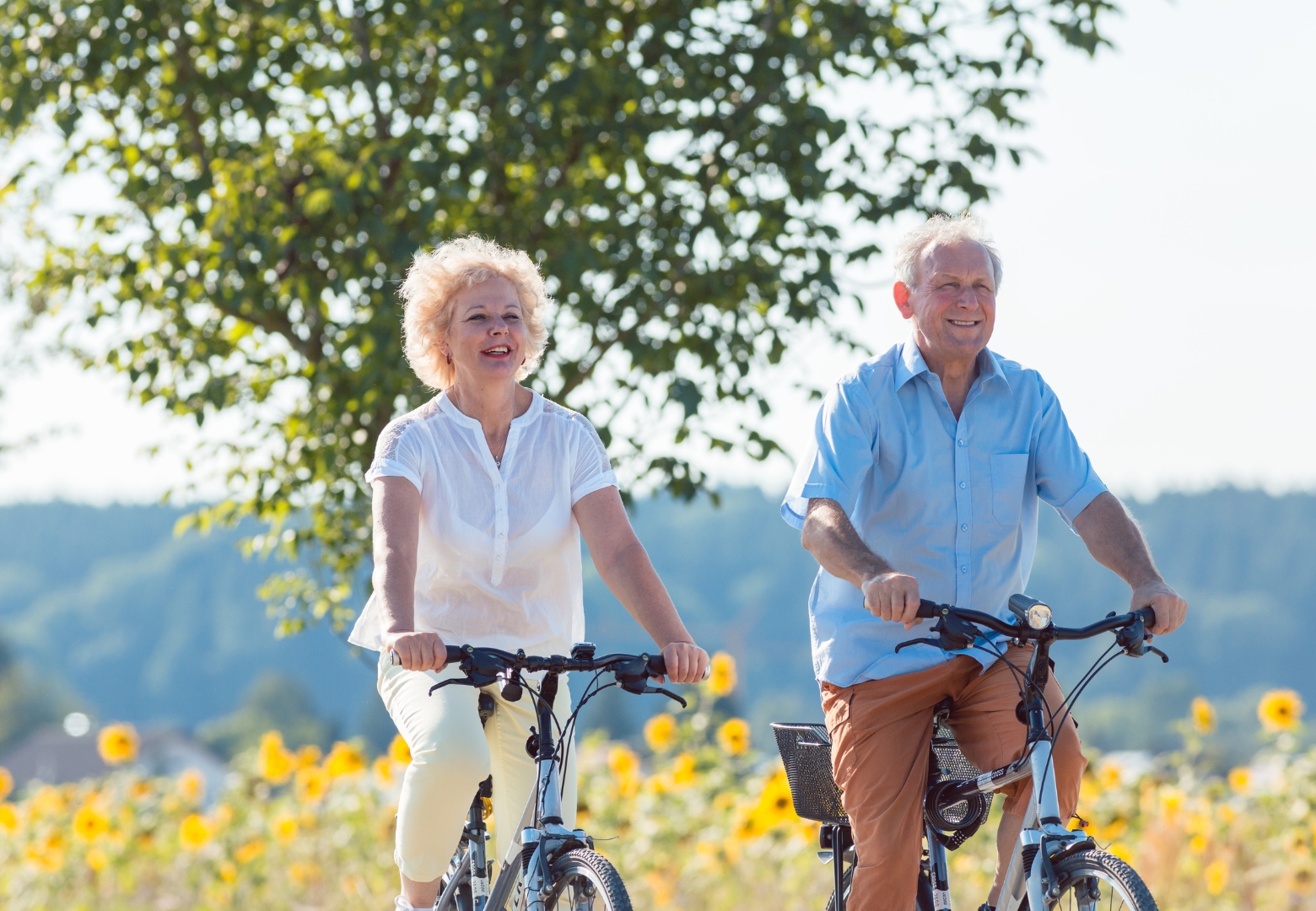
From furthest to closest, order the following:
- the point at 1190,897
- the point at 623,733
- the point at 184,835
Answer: the point at 623,733 → the point at 184,835 → the point at 1190,897

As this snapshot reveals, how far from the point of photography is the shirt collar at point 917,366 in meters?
3.29

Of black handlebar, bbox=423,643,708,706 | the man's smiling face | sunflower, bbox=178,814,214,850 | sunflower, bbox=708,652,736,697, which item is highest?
the man's smiling face

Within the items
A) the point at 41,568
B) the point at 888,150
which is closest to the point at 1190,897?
the point at 888,150

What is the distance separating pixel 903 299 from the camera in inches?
133

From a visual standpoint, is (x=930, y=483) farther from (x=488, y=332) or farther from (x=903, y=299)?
(x=488, y=332)

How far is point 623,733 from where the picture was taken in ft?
232

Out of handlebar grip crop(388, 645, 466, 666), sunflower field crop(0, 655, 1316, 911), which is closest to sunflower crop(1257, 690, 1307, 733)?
sunflower field crop(0, 655, 1316, 911)

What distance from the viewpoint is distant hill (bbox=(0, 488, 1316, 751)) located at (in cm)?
8881

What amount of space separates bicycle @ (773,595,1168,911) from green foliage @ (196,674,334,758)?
2629 inches

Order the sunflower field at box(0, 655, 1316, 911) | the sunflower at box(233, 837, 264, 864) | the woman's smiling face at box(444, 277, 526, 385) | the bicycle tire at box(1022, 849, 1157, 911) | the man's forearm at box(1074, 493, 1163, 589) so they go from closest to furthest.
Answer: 1. the bicycle tire at box(1022, 849, 1157, 911)
2. the man's forearm at box(1074, 493, 1163, 589)
3. the woman's smiling face at box(444, 277, 526, 385)
4. the sunflower field at box(0, 655, 1316, 911)
5. the sunflower at box(233, 837, 264, 864)

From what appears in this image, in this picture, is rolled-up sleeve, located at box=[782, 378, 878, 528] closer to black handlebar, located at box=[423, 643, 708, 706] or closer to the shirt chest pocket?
the shirt chest pocket

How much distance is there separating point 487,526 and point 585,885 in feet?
2.73

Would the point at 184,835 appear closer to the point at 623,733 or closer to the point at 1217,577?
the point at 623,733

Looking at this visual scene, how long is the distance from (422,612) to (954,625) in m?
1.17
